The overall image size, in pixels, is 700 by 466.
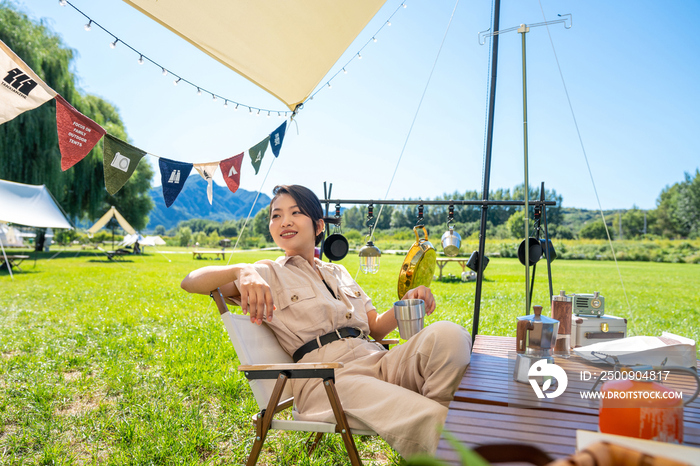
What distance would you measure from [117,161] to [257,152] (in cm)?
135

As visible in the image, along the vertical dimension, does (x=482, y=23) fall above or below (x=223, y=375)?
above

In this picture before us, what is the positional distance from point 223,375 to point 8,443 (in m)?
1.21

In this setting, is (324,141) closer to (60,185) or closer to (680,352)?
(60,185)

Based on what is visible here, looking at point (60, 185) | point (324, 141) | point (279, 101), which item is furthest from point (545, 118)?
point (279, 101)

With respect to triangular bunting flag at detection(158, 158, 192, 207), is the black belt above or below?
below

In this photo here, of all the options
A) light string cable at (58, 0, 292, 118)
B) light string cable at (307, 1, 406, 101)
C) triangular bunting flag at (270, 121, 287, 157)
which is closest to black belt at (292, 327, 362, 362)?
light string cable at (58, 0, 292, 118)

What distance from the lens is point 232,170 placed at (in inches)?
150

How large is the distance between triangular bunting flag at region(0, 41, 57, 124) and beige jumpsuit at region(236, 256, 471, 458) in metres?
1.70

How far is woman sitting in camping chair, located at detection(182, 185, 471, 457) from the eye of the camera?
4.21ft

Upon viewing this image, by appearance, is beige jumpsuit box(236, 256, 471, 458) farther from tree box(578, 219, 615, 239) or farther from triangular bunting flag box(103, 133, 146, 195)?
tree box(578, 219, 615, 239)

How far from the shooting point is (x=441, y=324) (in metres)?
1.50

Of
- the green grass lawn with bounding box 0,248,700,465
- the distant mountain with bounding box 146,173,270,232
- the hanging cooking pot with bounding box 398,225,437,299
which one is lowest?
the green grass lawn with bounding box 0,248,700,465

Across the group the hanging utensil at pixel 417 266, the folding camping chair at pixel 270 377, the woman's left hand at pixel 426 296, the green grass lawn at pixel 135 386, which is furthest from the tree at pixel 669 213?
the folding camping chair at pixel 270 377

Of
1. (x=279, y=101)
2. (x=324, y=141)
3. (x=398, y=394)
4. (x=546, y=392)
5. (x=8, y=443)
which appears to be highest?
(x=324, y=141)
